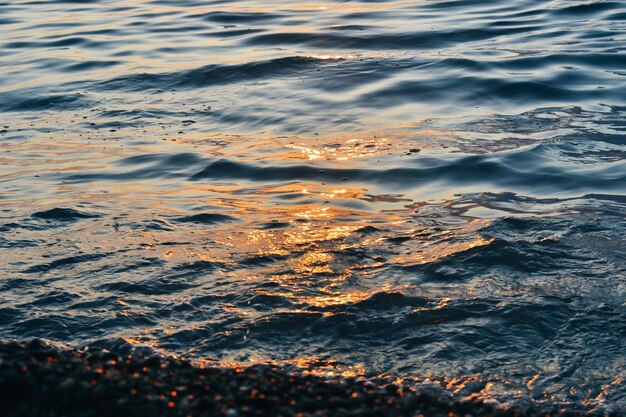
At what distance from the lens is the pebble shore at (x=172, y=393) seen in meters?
3.64

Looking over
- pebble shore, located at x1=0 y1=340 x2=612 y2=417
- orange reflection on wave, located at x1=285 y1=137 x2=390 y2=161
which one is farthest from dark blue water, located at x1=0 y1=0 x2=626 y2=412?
pebble shore, located at x1=0 y1=340 x2=612 y2=417

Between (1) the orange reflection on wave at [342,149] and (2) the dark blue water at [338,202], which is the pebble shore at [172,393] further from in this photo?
(1) the orange reflection on wave at [342,149]

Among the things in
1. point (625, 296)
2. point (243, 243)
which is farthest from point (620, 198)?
point (243, 243)

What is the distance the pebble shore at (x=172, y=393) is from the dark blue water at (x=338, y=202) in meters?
0.60

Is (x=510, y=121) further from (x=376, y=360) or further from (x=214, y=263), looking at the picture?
(x=376, y=360)

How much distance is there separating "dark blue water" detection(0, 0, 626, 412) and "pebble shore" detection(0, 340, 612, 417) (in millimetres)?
602

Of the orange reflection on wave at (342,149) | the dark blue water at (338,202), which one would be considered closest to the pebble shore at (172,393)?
the dark blue water at (338,202)

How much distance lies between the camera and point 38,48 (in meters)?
14.4

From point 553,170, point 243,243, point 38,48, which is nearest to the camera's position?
point 243,243

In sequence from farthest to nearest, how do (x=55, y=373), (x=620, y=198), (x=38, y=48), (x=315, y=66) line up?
(x=38, y=48), (x=315, y=66), (x=620, y=198), (x=55, y=373)

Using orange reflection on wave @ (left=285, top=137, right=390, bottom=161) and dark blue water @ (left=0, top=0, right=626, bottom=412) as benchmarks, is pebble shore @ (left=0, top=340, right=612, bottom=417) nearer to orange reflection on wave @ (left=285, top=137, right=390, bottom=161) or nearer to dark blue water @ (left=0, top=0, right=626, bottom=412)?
dark blue water @ (left=0, top=0, right=626, bottom=412)

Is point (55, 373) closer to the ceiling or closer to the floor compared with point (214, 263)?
closer to the ceiling

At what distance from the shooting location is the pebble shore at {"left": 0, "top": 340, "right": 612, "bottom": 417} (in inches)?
143

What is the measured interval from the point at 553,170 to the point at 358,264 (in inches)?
101
